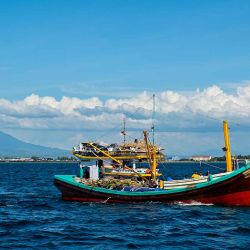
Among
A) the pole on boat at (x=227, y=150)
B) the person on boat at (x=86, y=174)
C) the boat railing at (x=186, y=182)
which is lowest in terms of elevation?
the boat railing at (x=186, y=182)

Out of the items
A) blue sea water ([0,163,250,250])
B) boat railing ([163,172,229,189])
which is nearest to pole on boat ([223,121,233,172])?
boat railing ([163,172,229,189])

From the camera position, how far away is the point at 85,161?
53156mm

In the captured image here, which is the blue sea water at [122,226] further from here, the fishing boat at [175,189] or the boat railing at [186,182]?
the boat railing at [186,182]

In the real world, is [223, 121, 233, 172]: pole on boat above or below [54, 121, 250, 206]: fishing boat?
above

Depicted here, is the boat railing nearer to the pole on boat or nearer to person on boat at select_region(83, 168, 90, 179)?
the pole on boat

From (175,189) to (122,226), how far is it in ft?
35.4

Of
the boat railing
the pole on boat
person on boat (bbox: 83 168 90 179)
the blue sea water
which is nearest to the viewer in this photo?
the blue sea water

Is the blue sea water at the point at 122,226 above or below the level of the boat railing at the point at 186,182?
below

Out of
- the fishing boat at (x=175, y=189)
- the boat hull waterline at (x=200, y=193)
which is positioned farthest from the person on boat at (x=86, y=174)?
the boat hull waterline at (x=200, y=193)

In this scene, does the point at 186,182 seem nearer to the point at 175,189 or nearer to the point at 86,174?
the point at 175,189

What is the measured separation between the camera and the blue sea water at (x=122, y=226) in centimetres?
2836

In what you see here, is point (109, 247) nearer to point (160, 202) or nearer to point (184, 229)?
point (184, 229)

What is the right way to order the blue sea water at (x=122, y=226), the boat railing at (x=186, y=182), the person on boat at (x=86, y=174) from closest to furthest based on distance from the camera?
1. the blue sea water at (x=122, y=226)
2. the boat railing at (x=186, y=182)
3. the person on boat at (x=86, y=174)

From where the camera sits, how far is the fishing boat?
137ft
